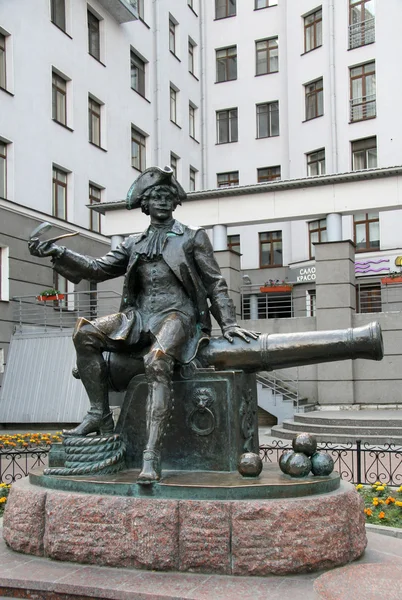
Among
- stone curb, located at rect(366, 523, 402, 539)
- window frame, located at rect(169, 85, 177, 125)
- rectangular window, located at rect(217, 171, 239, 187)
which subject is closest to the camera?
stone curb, located at rect(366, 523, 402, 539)

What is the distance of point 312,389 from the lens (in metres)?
18.7

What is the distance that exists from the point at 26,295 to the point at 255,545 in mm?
17004

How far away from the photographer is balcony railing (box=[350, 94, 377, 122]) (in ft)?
89.7

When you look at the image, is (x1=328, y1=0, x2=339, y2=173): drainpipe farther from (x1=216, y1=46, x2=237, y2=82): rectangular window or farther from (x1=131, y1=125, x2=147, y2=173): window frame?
(x1=131, y1=125, x2=147, y2=173): window frame

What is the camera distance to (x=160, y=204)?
5891mm

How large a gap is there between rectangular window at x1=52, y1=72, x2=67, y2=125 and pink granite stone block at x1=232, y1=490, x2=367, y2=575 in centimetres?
1978

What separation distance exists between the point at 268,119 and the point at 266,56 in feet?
9.57

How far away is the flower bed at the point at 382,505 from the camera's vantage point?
683 cm

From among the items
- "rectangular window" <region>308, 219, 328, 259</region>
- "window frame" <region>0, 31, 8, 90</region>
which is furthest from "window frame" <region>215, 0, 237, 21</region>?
"window frame" <region>0, 31, 8, 90</region>

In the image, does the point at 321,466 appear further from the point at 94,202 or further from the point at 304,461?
the point at 94,202

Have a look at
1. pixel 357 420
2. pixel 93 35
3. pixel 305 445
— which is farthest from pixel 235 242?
pixel 305 445

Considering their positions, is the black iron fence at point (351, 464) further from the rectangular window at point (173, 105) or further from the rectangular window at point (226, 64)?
the rectangular window at point (226, 64)

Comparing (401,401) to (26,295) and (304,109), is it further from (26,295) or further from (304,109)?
(304,109)

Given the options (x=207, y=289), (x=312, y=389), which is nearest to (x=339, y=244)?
(x=312, y=389)
